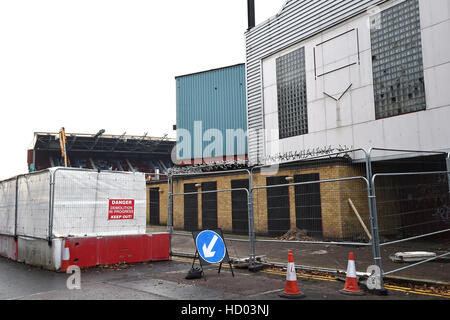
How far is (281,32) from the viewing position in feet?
63.6

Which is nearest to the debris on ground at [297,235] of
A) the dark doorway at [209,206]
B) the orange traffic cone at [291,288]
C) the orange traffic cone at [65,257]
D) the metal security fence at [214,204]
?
the metal security fence at [214,204]

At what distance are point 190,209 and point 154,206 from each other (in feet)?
12.7

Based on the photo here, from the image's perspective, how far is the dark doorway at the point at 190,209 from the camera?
20.6m

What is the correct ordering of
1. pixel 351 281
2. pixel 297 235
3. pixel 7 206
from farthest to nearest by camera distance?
pixel 7 206
pixel 297 235
pixel 351 281

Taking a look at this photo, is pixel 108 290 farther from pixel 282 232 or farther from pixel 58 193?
pixel 282 232

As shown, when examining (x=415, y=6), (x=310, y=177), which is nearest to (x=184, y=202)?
(x=310, y=177)

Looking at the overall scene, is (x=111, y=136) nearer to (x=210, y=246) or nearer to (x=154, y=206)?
(x=154, y=206)

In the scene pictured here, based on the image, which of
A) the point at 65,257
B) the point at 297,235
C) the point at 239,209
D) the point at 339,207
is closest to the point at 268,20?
the point at 239,209

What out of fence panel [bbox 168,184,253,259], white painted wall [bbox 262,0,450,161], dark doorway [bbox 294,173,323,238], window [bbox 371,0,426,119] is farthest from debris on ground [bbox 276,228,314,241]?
window [bbox 371,0,426,119]

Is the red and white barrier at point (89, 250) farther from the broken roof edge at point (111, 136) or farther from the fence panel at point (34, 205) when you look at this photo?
the broken roof edge at point (111, 136)

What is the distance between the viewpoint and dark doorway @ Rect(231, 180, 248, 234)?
670 inches

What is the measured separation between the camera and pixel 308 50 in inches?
703

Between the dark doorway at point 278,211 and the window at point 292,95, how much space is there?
279 centimetres
